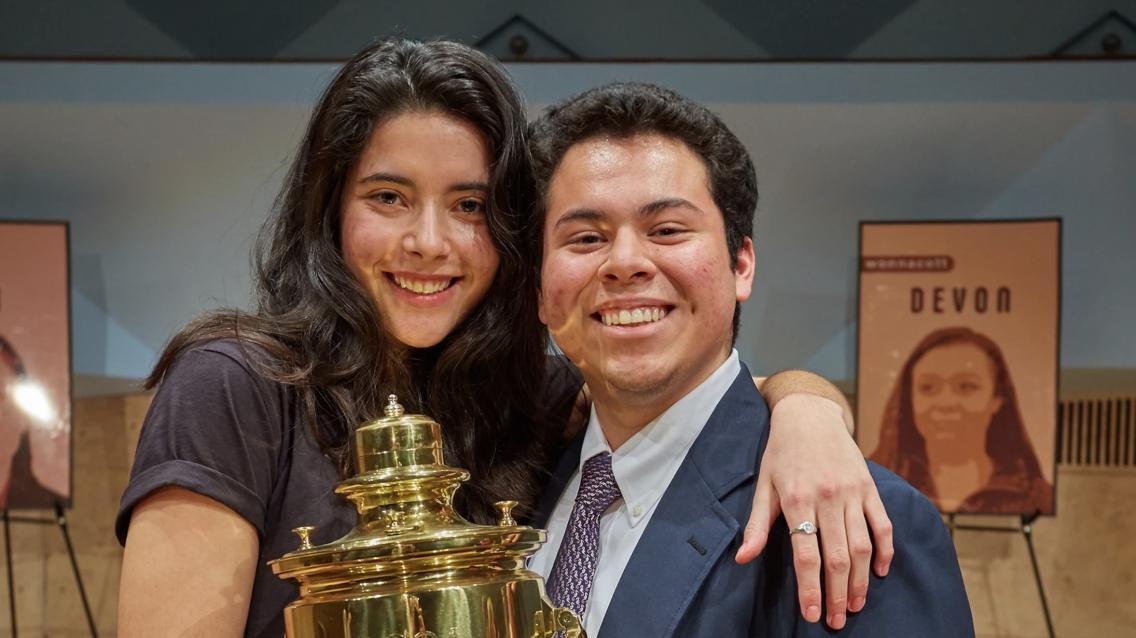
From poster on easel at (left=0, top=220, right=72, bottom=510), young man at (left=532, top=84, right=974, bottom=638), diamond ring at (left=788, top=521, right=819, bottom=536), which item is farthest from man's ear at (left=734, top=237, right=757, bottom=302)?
poster on easel at (left=0, top=220, right=72, bottom=510)

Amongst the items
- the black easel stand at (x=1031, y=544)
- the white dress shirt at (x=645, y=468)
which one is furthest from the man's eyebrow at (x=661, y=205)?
the black easel stand at (x=1031, y=544)

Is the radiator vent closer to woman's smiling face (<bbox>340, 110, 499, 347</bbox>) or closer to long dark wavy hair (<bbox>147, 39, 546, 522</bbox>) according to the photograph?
long dark wavy hair (<bbox>147, 39, 546, 522</bbox>)

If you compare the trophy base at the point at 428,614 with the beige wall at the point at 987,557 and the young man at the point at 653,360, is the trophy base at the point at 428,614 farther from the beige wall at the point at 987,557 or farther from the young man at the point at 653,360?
the beige wall at the point at 987,557

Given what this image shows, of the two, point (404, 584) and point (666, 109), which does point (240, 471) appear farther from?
point (666, 109)

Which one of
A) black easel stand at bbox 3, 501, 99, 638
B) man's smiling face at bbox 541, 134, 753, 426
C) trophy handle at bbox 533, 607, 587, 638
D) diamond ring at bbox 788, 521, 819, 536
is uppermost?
man's smiling face at bbox 541, 134, 753, 426

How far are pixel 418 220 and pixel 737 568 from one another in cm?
80

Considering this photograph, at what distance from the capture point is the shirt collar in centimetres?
211

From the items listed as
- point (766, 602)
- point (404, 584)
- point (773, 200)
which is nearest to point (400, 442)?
point (404, 584)

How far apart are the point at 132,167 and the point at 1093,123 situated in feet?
8.43

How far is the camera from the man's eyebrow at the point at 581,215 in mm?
2096

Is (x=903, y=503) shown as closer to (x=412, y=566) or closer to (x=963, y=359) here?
(x=412, y=566)

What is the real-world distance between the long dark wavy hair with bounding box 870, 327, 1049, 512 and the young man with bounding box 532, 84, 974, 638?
1417mm

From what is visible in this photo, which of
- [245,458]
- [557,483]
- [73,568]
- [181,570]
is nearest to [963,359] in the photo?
[557,483]

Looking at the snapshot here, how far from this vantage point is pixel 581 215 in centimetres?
211
